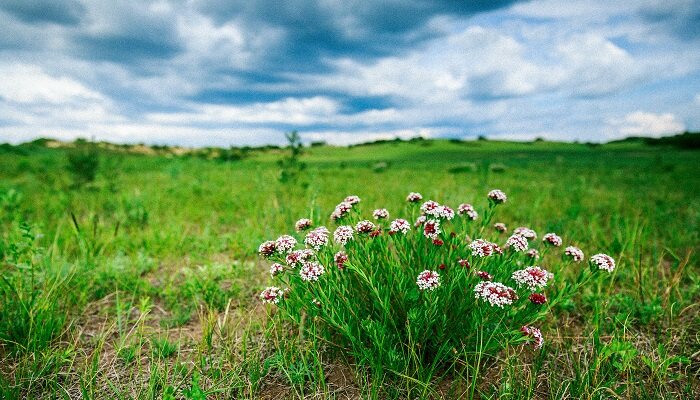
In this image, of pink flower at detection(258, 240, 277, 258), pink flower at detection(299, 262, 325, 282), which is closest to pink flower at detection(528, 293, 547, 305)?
pink flower at detection(299, 262, 325, 282)

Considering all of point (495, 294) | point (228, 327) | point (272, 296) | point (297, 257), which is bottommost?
point (228, 327)

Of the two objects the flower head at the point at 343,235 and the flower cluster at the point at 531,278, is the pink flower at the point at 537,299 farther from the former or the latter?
the flower head at the point at 343,235

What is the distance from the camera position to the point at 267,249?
212 cm

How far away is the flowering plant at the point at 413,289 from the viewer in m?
2.03

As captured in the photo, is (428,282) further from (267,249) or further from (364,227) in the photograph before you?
(267,249)

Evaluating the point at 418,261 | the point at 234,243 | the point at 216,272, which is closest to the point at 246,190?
the point at 234,243

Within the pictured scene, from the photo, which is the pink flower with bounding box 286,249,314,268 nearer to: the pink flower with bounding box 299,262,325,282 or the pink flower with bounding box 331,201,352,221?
the pink flower with bounding box 299,262,325,282

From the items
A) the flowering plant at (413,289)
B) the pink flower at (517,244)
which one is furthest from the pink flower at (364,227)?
the pink flower at (517,244)

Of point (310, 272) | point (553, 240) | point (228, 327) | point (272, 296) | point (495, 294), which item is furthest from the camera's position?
point (228, 327)

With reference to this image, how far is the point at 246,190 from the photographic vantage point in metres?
8.52

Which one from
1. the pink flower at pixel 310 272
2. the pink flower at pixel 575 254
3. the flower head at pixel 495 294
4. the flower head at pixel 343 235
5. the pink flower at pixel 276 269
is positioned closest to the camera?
the flower head at pixel 495 294

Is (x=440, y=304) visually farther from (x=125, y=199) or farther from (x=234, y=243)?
(x=125, y=199)

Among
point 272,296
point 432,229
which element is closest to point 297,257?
point 272,296

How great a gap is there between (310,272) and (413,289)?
0.60 m
